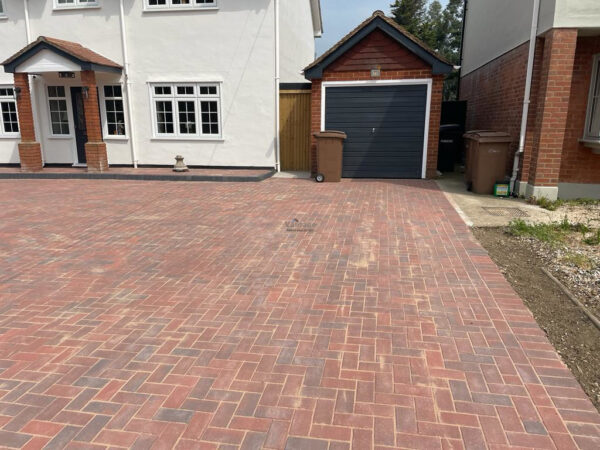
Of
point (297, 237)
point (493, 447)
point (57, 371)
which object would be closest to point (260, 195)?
point (297, 237)

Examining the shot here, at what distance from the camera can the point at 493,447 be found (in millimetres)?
2562

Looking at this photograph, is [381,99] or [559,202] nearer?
[559,202]

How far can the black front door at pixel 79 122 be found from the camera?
48.2 feet

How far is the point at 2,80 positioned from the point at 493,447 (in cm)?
1795

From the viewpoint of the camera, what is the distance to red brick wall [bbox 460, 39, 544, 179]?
965cm

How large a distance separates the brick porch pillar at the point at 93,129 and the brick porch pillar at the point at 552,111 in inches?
488

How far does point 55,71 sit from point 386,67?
398 inches

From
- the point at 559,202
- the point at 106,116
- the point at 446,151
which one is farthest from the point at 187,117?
the point at 559,202

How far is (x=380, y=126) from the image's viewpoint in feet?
41.4

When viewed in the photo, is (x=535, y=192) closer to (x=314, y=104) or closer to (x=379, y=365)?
(x=314, y=104)

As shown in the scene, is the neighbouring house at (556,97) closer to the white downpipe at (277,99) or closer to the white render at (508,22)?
the white render at (508,22)

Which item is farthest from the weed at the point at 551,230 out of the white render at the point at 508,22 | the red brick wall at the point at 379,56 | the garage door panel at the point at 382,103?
the red brick wall at the point at 379,56

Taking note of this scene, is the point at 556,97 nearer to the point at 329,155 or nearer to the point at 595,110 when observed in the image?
the point at 595,110

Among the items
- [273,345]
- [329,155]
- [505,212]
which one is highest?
[329,155]
